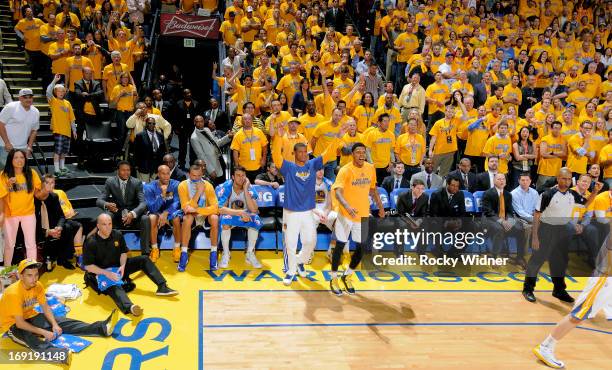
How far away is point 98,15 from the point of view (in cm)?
1268

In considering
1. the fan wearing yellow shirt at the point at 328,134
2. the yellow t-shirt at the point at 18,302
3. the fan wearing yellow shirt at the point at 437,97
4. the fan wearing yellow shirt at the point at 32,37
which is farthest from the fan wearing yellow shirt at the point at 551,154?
the fan wearing yellow shirt at the point at 32,37

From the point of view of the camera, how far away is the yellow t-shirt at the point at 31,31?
1236 centimetres

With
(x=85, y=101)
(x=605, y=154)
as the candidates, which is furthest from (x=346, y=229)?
(x=605, y=154)

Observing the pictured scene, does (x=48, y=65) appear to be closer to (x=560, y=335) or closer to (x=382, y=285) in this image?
(x=382, y=285)

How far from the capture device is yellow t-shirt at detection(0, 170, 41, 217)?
7801mm

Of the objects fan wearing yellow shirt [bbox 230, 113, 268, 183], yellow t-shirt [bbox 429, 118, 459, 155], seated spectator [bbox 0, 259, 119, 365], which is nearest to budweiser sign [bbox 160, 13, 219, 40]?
fan wearing yellow shirt [bbox 230, 113, 268, 183]

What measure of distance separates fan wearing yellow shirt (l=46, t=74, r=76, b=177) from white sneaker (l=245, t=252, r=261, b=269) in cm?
378

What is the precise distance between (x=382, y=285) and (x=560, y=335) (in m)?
2.70

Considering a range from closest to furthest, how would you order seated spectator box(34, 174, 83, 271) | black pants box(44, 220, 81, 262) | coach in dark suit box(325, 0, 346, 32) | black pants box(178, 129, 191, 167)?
seated spectator box(34, 174, 83, 271) → black pants box(44, 220, 81, 262) → black pants box(178, 129, 191, 167) → coach in dark suit box(325, 0, 346, 32)

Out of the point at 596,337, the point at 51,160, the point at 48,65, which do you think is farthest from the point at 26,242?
the point at 596,337

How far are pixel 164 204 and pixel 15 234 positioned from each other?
2116mm

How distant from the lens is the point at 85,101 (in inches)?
425

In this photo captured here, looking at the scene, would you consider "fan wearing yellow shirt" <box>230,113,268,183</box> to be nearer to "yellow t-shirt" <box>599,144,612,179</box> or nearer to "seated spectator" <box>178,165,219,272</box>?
"seated spectator" <box>178,165,219,272</box>

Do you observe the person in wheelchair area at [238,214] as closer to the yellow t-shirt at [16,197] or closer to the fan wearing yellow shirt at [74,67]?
the yellow t-shirt at [16,197]
